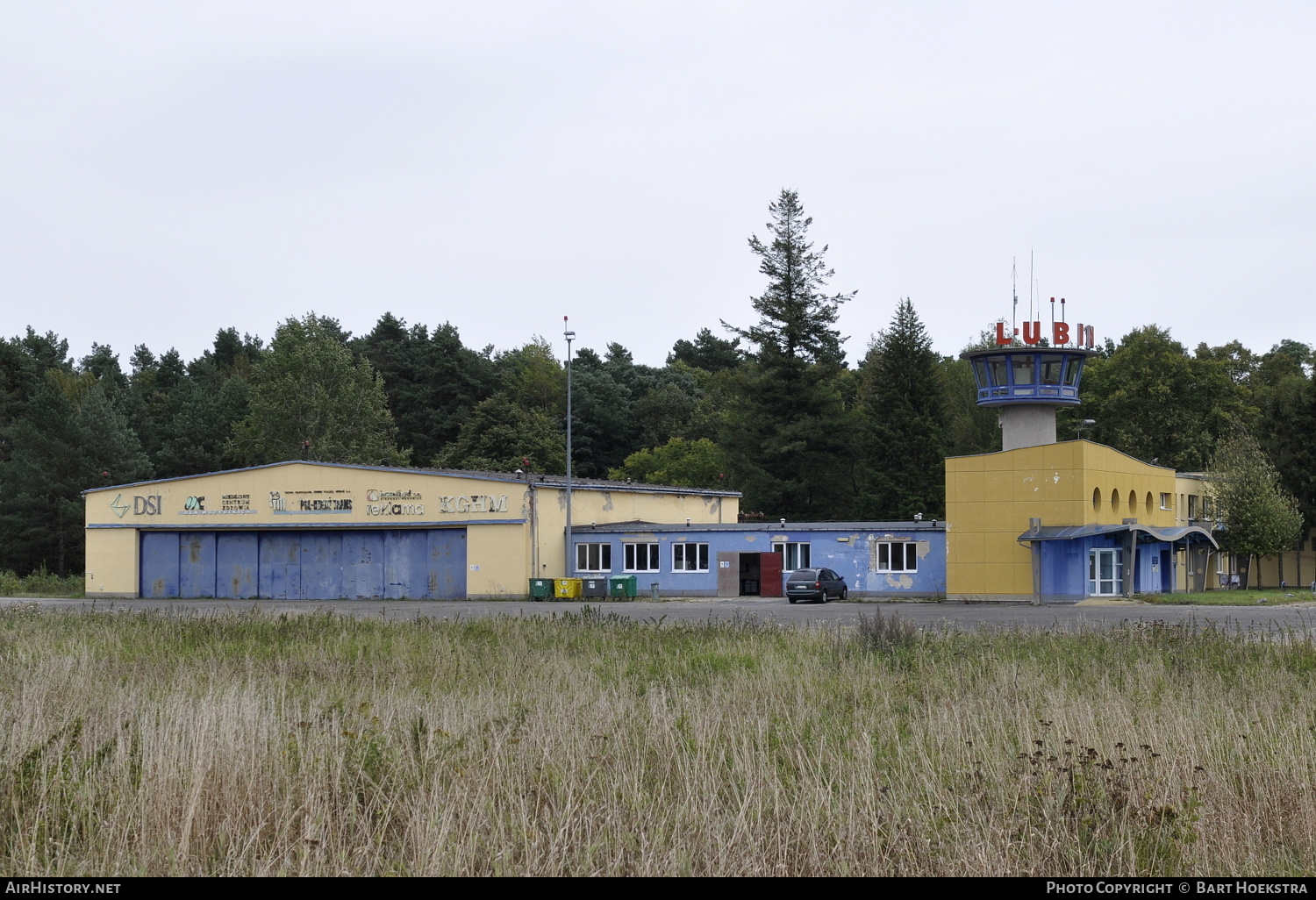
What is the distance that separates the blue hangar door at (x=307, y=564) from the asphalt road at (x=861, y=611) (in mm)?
3588

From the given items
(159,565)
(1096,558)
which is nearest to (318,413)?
(159,565)

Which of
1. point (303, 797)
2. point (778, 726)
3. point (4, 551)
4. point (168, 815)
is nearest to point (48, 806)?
point (168, 815)

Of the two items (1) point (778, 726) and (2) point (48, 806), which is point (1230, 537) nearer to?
(1) point (778, 726)

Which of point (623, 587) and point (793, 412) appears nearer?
point (623, 587)

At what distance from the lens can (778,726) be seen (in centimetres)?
1073

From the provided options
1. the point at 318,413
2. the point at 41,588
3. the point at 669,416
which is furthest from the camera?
the point at 669,416

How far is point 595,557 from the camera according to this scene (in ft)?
172

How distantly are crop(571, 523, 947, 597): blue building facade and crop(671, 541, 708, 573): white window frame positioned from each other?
4 cm

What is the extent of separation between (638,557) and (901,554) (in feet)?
34.6

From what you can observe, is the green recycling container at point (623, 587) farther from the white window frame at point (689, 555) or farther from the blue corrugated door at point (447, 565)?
the blue corrugated door at point (447, 565)

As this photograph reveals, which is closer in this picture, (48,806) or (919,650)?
(48,806)

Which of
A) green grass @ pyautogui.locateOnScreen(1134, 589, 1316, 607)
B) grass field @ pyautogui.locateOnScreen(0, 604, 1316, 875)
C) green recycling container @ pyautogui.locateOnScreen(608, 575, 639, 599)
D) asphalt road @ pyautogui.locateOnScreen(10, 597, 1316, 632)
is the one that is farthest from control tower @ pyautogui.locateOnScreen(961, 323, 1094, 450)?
grass field @ pyautogui.locateOnScreen(0, 604, 1316, 875)

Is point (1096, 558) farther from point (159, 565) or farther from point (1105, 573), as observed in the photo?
point (159, 565)

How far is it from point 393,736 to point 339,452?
76.5 m
